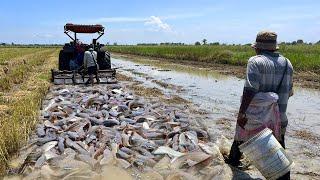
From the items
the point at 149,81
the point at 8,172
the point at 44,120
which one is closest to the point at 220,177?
the point at 8,172

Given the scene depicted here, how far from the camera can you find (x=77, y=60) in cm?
1656

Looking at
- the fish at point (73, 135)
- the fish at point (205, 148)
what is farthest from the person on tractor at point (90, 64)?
the fish at point (205, 148)

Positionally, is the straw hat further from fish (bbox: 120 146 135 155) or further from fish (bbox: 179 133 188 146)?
fish (bbox: 120 146 135 155)

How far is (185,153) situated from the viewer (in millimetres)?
5773

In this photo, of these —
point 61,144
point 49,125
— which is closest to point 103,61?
point 49,125

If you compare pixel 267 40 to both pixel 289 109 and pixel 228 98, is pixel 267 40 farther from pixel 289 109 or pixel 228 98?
pixel 228 98


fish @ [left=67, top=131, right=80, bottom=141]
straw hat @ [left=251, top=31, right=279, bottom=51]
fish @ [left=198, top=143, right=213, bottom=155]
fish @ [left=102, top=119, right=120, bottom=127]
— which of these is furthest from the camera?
fish @ [left=102, top=119, right=120, bottom=127]

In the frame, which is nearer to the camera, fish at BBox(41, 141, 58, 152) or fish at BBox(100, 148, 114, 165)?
fish at BBox(100, 148, 114, 165)

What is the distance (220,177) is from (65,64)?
12430 millimetres

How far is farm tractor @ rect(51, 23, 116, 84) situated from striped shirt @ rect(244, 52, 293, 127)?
1043cm

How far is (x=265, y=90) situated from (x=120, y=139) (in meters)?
2.20

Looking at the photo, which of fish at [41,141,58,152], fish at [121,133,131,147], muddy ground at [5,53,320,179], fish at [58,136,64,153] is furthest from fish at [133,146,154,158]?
fish at [41,141,58,152]

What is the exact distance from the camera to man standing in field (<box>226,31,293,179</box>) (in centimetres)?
510

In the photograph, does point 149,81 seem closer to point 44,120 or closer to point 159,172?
point 44,120
